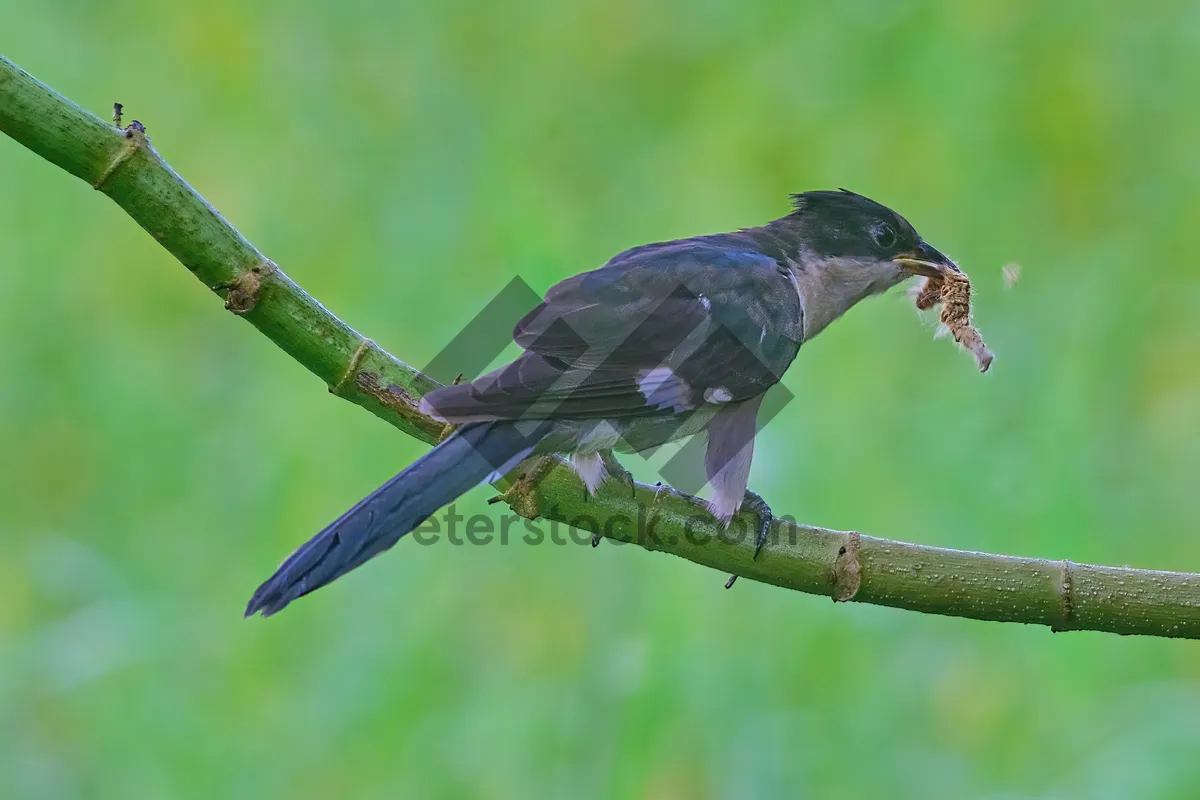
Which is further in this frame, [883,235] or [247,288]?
[883,235]

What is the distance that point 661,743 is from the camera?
2.66 m

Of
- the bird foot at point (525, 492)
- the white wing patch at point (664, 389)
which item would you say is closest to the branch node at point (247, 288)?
the bird foot at point (525, 492)

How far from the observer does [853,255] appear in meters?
3.02

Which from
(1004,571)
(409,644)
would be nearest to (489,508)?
(409,644)

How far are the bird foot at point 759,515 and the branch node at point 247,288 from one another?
88 cm

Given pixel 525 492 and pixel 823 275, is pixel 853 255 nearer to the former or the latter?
pixel 823 275

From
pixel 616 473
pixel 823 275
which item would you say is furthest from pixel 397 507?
pixel 823 275

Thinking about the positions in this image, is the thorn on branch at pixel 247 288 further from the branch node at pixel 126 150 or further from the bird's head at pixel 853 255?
the bird's head at pixel 853 255

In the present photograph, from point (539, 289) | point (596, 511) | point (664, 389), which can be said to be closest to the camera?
point (596, 511)

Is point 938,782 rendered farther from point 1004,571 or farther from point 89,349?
point 89,349

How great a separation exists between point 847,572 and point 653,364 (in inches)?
Result: 27.9

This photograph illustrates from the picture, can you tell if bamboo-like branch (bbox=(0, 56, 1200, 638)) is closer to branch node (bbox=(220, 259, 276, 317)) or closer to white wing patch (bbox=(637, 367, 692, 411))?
branch node (bbox=(220, 259, 276, 317))

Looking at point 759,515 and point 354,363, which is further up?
point 759,515

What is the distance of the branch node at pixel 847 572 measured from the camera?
6.04 feet
